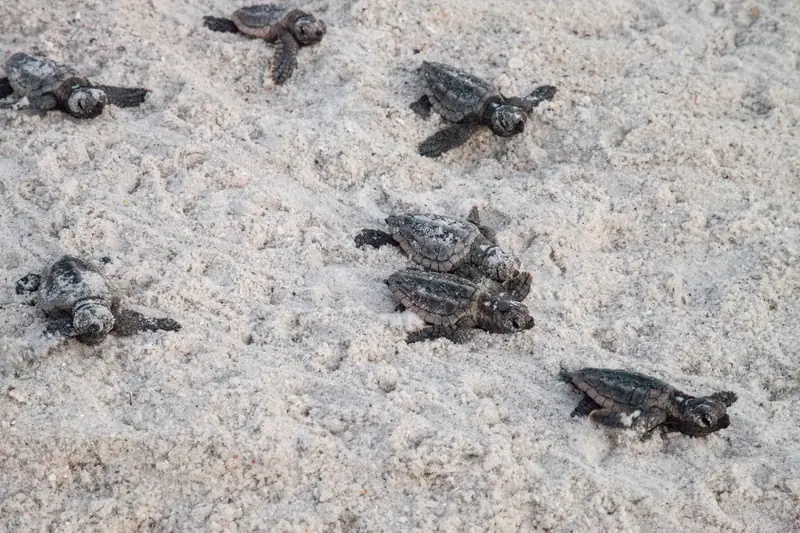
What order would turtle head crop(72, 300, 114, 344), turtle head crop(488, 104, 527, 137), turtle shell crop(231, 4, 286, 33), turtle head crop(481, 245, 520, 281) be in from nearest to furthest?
1. turtle head crop(72, 300, 114, 344)
2. turtle head crop(481, 245, 520, 281)
3. turtle head crop(488, 104, 527, 137)
4. turtle shell crop(231, 4, 286, 33)

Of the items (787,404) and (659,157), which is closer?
(787,404)

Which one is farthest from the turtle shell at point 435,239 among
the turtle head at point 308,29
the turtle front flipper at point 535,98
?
the turtle head at point 308,29

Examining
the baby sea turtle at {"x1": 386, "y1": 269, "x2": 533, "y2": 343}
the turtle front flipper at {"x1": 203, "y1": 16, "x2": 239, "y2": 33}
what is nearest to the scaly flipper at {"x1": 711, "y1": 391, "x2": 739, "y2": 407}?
the baby sea turtle at {"x1": 386, "y1": 269, "x2": 533, "y2": 343}

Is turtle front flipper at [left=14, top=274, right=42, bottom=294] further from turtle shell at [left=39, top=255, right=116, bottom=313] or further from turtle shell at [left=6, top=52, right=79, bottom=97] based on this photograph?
turtle shell at [left=6, top=52, right=79, bottom=97]

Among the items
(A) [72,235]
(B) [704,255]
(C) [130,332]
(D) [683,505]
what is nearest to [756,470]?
(D) [683,505]

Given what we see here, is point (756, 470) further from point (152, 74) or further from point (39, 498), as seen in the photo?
point (152, 74)

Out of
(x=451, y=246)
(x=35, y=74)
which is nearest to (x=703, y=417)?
(x=451, y=246)

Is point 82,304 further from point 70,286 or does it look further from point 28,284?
point 28,284
